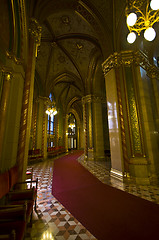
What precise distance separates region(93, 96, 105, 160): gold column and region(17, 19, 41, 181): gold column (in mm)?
6118

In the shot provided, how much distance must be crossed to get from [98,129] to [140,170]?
5000mm

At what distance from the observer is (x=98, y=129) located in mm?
8711

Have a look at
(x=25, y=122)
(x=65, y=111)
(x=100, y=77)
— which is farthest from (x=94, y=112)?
(x=65, y=111)

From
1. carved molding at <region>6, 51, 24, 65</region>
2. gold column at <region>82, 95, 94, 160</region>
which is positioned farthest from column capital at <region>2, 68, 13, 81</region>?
gold column at <region>82, 95, 94, 160</region>

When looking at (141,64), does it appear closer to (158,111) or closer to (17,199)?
(158,111)

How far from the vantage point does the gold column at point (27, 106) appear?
3.02 metres

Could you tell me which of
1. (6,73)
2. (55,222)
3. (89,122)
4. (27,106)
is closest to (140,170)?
(55,222)

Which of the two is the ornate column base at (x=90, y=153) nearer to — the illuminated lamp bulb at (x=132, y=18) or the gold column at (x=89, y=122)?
the gold column at (x=89, y=122)

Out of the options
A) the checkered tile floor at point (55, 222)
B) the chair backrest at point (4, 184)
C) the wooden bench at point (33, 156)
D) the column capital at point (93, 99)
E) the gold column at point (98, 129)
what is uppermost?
the column capital at point (93, 99)

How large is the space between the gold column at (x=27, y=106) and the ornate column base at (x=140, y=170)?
3686mm

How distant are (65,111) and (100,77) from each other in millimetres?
8947

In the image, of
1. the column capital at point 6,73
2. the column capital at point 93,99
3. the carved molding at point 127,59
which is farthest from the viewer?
the column capital at point 93,99

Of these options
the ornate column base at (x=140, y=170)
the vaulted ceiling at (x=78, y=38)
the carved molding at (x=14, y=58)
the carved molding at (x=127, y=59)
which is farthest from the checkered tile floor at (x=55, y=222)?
the vaulted ceiling at (x=78, y=38)

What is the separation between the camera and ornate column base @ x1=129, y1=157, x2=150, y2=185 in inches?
147
